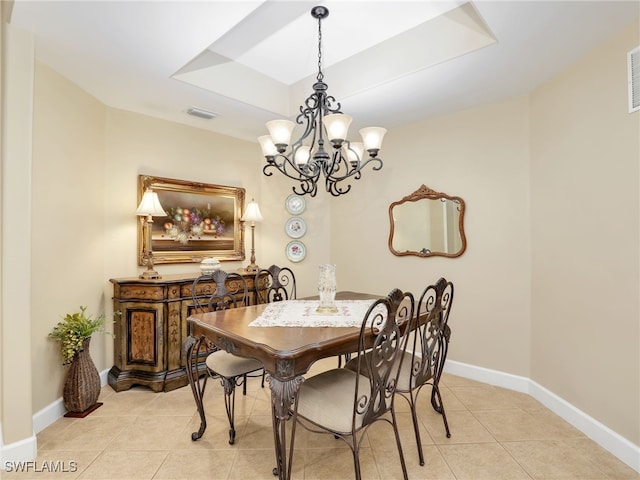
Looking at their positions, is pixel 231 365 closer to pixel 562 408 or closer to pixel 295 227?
pixel 295 227


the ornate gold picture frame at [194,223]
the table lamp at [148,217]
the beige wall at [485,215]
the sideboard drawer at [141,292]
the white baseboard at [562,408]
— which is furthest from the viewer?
the ornate gold picture frame at [194,223]

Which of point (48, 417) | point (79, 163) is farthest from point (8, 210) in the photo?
point (48, 417)

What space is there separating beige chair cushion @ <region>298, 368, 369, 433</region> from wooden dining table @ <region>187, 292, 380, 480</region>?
10 cm

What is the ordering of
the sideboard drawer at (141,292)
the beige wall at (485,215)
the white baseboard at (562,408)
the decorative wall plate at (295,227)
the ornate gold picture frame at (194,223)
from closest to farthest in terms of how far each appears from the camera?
the white baseboard at (562,408)
the beige wall at (485,215)
the sideboard drawer at (141,292)
the ornate gold picture frame at (194,223)
the decorative wall plate at (295,227)

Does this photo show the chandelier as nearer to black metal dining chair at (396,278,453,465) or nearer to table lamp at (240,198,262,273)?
black metal dining chair at (396,278,453,465)

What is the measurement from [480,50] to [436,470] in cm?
262

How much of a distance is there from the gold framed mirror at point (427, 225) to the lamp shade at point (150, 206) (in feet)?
7.74

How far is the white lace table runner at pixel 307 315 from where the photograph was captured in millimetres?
2020

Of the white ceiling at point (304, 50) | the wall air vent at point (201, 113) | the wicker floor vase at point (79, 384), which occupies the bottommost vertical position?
the wicker floor vase at point (79, 384)

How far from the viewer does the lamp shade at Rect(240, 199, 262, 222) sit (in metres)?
3.79

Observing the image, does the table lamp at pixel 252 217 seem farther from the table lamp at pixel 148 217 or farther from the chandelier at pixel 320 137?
the chandelier at pixel 320 137

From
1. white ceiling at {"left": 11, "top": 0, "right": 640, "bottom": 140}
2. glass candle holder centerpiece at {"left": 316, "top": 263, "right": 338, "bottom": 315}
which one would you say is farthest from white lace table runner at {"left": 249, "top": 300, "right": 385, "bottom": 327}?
white ceiling at {"left": 11, "top": 0, "right": 640, "bottom": 140}

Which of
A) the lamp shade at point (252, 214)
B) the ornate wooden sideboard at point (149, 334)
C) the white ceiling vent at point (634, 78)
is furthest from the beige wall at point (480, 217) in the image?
the ornate wooden sideboard at point (149, 334)

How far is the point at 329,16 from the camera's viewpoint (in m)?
2.35
